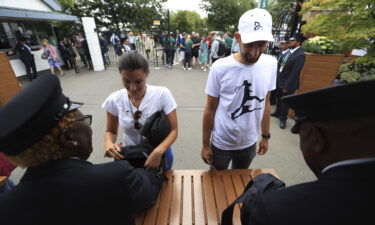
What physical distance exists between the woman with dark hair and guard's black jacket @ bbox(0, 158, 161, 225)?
0.71 meters

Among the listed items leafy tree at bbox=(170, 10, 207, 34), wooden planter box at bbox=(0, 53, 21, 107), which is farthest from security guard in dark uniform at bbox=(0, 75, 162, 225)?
leafy tree at bbox=(170, 10, 207, 34)

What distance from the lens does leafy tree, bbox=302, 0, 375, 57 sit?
10.4 ft

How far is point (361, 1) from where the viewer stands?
3100mm

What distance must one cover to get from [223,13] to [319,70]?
34.9 m

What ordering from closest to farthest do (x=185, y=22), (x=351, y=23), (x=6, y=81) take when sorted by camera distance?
1. (x=351, y=23)
2. (x=6, y=81)
3. (x=185, y=22)

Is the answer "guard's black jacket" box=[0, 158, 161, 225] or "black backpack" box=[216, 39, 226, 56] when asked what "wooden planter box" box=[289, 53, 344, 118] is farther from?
"black backpack" box=[216, 39, 226, 56]

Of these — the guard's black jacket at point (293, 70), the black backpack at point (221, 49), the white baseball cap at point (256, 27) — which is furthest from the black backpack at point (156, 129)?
the black backpack at point (221, 49)

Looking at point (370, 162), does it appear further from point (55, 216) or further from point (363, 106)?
point (55, 216)

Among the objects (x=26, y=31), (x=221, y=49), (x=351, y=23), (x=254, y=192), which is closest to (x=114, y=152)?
(x=254, y=192)

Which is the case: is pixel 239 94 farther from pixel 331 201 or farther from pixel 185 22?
pixel 185 22

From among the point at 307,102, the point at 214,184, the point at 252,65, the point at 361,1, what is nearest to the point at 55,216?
the point at 307,102

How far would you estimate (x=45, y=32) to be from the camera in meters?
11.0

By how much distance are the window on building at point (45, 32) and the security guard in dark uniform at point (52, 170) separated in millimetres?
12912

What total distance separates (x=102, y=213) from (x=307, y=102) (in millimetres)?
1002
